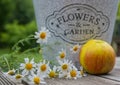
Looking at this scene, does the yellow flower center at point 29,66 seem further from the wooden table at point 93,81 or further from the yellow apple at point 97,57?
the yellow apple at point 97,57

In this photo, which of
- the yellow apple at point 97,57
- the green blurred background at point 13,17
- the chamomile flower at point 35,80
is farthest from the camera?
the green blurred background at point 13,17

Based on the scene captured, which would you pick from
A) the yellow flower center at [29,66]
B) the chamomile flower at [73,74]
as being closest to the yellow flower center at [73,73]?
the chamomile flower at [73,74]

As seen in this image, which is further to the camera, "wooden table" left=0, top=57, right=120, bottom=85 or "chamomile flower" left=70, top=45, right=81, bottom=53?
"chamomile flower" left=70, top=45, right=81, bottom=53

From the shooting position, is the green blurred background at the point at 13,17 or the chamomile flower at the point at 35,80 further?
the green blurred background at the point at 13,17

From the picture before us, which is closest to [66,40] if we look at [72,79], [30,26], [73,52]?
[73,52]

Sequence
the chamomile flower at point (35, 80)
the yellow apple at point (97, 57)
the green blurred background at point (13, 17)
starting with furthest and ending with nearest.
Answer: the green blurred background at point (13, 17), the yellow apple at point (97, 57), the chamomile flower at point (35, 80)

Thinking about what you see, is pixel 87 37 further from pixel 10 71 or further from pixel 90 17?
pixel 10 71

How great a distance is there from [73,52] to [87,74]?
0.09 m

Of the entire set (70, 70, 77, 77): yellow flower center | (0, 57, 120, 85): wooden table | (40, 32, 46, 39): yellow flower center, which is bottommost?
(0, 57, 120, 85): wooden table

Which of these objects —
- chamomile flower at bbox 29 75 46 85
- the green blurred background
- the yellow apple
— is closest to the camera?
chamomile flower at bbox 29 75 46 85

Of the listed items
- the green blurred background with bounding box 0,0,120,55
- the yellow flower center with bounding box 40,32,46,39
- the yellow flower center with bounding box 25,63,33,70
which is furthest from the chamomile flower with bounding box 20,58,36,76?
the green blurred background with bounding box 0,0,120,55

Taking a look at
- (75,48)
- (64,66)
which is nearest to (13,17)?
(75,48)

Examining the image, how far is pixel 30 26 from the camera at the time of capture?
5680 millimetres

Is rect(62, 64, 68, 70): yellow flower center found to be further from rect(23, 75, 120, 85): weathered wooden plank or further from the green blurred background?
the green blurred background
